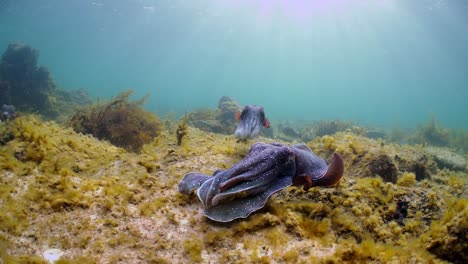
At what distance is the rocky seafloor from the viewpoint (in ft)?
7.50

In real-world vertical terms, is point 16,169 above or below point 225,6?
below

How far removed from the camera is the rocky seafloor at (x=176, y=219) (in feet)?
7.50

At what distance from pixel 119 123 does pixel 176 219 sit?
5.76 metres

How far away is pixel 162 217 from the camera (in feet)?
9.61

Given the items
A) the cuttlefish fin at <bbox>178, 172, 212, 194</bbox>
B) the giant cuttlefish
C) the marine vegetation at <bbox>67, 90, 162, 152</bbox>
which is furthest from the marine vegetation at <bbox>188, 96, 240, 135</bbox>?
the cuttlefish fin at <bbox>178, 172, 212, 194</bbox>

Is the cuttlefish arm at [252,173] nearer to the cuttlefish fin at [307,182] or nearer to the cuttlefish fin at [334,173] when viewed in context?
the cuttlefish fin at [307,182]

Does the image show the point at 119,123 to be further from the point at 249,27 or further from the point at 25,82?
the point at 249,27

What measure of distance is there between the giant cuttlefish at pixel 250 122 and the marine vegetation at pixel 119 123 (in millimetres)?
3198

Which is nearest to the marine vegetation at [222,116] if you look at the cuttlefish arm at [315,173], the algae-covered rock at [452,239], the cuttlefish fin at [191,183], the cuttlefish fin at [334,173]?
the cuttlefish fin at [191,183]

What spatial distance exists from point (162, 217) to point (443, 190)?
4.43 meters

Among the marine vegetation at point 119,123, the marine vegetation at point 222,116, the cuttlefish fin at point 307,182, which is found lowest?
the marine vegetation at point 222,116

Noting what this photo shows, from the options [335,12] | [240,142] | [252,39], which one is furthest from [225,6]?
[240,142]

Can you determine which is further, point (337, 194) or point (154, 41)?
point (154, 41)

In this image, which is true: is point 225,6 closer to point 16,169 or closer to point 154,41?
point 154,41
